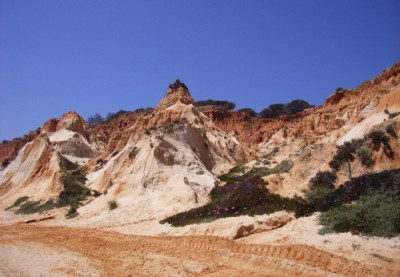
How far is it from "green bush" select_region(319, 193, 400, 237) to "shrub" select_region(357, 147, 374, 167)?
15.6 ft

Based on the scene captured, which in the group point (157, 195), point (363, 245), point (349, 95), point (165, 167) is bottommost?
point (363, 245)

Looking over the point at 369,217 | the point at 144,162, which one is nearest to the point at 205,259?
the point at 369,217

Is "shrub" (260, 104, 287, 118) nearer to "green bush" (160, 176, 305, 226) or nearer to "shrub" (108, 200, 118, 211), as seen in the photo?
"shrub" (108, 200, 118, 211)

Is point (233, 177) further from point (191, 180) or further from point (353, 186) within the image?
point (353, 186)

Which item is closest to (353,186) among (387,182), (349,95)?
(387,182)

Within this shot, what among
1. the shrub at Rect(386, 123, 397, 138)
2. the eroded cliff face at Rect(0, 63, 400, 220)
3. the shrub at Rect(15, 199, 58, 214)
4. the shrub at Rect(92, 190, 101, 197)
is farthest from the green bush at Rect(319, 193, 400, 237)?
the shrub at Rect(15, 199, 58, 214)

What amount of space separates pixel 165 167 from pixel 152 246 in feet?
39.6

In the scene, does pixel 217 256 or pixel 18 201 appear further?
pixel 18 201

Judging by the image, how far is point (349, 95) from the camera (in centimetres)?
4209

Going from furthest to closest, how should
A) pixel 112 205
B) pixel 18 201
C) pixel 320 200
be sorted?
1. pixel 18 201
2. pixel 112 205
3. pixel 320 200

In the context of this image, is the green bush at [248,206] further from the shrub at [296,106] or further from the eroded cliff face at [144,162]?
the shrub at [296,106]

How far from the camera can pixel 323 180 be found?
13992mm

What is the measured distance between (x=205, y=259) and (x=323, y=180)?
294 inches

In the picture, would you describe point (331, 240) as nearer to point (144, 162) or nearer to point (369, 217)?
point (369, 217)
